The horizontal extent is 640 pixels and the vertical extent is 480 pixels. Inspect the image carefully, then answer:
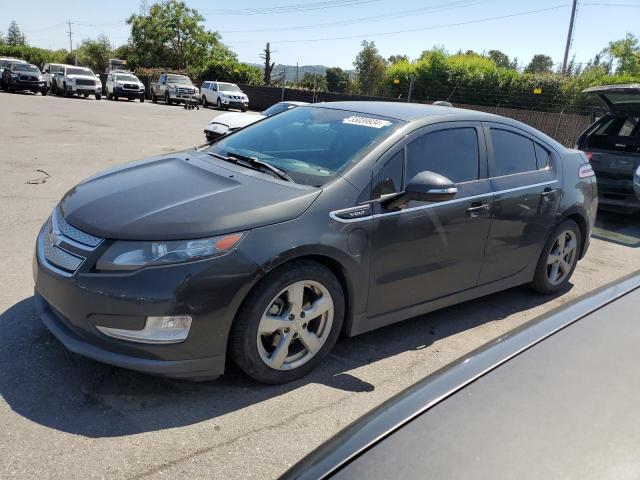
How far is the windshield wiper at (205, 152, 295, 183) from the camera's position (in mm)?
3443

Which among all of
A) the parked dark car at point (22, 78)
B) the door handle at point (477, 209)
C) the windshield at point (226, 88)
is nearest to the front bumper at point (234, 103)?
the windshield at point (226, 88)

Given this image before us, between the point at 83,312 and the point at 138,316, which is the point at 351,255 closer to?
the point at 138,316

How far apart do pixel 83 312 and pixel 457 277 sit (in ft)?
8.02

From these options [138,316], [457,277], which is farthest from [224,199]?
[457,277]

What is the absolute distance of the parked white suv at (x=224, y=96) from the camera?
33312 mm

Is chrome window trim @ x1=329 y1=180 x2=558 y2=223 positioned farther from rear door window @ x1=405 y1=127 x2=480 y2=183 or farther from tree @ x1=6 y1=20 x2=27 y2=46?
tree @ x1=6 y1=20 x2=27 y2=46

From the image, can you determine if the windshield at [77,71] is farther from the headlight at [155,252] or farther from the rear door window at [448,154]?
the headlight at [155,252]

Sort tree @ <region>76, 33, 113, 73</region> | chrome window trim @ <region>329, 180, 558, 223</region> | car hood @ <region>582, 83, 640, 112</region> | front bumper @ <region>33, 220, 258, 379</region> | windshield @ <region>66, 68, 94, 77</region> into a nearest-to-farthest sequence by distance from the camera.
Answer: front bumper @ <region>33, 220, 258, 379</region>, chrome window trim @ <region>329, 180, 558, 223</region>, car hood @ <region>582, 83, 640, 112</region>, windshield @ <region>66, 68, 94, 77</region>, tree @ <region>76, 33, 113, 73</region>

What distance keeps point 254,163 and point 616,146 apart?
6.91 metres

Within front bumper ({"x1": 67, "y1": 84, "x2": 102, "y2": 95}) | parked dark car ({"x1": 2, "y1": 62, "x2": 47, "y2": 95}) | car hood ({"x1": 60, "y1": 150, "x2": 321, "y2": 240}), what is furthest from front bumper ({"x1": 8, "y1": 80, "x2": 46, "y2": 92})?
car hood ({"x1": 60, "y1": 150, "x2": 321, "y2": 240})

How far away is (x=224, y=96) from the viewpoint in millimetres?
33312

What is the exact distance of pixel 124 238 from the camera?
2.78 meters

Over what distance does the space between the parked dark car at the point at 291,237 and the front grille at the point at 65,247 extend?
0.01m

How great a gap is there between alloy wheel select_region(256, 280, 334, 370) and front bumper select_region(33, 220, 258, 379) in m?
0.26
